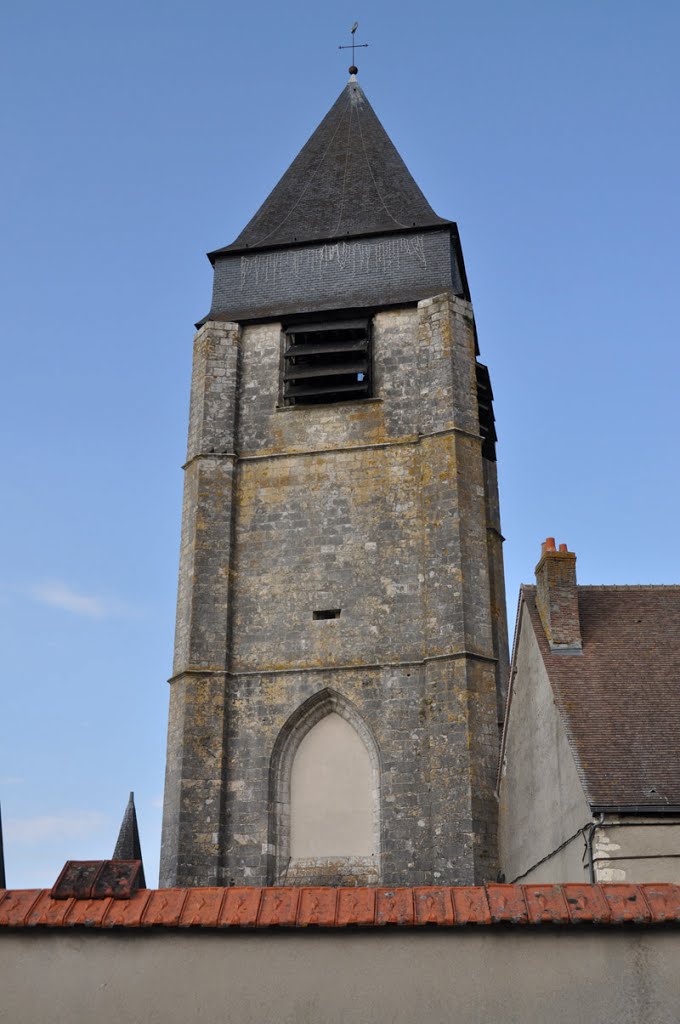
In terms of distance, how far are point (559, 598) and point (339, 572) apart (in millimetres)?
4309

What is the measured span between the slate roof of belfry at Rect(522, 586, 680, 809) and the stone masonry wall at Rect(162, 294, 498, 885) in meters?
2.48

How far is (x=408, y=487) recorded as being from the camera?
1616cm

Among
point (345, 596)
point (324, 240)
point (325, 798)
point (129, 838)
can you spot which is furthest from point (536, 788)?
point (129, 838)

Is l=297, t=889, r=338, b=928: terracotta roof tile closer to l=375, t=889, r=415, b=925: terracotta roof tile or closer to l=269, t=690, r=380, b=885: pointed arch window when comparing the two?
l=375, t=889, r=415, b=925: terracotta roof tile

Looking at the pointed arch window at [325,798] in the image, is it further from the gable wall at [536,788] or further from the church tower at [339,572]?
the gable wall at [536,788]

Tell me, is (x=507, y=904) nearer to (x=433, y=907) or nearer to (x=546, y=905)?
(x=546, y=905)

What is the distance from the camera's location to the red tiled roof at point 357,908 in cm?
504

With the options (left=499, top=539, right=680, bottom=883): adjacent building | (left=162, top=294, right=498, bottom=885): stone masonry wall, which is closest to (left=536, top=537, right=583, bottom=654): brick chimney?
(left=499, top=539, right=680, bottom=883): adjacent building

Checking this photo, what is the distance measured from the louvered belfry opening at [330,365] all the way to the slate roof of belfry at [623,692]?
5258 mm

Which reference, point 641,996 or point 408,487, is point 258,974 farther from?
point 408,487

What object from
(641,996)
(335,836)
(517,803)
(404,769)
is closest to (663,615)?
(517,803)

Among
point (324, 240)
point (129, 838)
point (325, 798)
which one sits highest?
point (324, 240)

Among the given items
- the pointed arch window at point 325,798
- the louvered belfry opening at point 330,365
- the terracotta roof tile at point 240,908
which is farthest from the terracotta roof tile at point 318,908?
the louvered belfry opening at point 330,365

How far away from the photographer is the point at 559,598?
1215 cm
